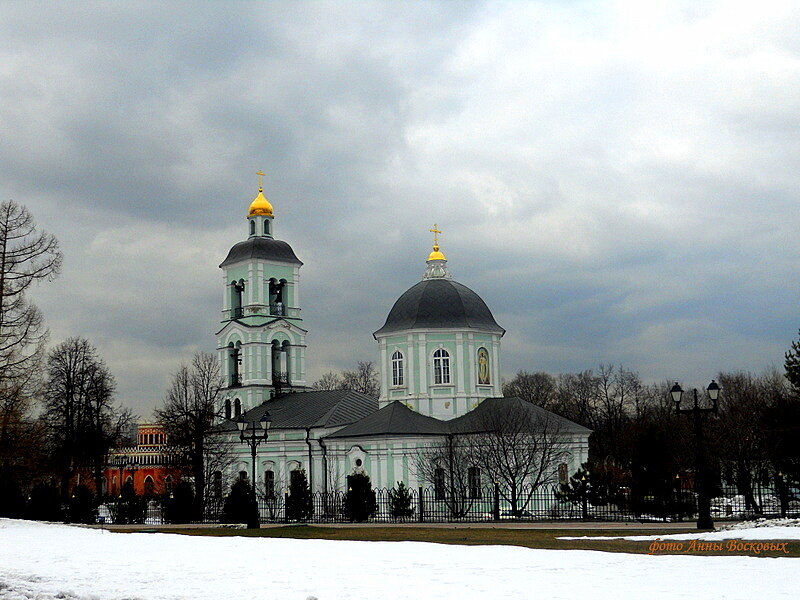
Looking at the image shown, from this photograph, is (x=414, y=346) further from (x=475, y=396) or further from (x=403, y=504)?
(x=403, y=504)

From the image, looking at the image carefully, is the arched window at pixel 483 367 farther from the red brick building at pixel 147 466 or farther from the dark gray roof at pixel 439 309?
the red brick building at pixel 147 466

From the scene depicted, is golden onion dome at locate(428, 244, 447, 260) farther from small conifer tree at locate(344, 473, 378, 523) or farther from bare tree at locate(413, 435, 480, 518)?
small conifer tree at locate(344, 473, 378, 523)

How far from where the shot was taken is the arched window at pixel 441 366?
173 feet

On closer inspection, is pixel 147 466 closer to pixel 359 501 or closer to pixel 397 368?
pixel 397 368

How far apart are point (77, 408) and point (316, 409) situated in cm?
1492

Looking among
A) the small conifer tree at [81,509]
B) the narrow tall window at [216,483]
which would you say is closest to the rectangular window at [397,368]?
the narrow tall window at [216,483]

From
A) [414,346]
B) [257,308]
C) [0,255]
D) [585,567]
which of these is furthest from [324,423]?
[585,567]

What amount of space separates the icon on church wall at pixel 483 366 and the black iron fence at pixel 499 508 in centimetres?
743

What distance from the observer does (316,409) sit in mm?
58438

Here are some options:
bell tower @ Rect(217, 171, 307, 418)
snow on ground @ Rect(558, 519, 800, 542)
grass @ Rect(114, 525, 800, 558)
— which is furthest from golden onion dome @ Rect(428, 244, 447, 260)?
snow on ground @ Rect(558, 519, 800, 542)

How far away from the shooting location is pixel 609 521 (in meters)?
32.8

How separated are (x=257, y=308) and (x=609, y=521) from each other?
36586 millimetres

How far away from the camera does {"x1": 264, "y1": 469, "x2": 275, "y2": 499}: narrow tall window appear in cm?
5703

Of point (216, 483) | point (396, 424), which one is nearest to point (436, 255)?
point (396, 424)
